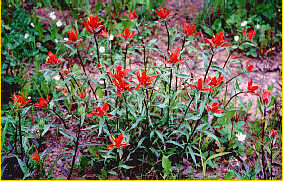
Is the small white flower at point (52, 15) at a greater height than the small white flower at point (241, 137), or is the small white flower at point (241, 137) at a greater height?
the small white flower at point (52, 15)

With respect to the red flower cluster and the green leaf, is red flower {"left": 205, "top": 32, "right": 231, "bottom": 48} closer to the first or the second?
the red flower cluster

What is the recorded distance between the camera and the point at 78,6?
396 centimetres

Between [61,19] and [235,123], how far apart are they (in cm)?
257

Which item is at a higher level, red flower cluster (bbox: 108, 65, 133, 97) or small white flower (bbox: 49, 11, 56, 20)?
small white flower (bbox: 49, 11, 56, 20)

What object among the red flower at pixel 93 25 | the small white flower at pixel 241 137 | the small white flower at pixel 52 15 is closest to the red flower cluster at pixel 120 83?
the red flower at pixel 93 25

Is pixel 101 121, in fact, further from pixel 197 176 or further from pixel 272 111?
pixel 272 111

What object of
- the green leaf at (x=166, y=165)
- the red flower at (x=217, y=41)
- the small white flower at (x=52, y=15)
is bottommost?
the green leaf at (x=166, y=165)

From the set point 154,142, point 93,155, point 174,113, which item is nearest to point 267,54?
point 174,113

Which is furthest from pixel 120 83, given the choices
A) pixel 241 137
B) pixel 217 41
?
pixel 241 137

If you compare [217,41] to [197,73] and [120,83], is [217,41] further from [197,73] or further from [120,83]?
[197,73]

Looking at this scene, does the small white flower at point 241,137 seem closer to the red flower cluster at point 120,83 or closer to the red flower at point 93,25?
the red flower cluster at point 120,83

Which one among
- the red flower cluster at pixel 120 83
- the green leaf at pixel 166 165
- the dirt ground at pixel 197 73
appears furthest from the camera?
the dirt ground at pixel 197 73

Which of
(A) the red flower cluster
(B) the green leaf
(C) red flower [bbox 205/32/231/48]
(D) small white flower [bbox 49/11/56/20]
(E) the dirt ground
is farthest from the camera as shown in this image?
(D) small white flower [bbox 49/11/56/20]

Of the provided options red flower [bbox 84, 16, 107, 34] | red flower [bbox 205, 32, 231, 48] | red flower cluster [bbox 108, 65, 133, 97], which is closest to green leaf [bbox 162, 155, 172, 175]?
red flower cluster [bbox 108, 65, 133, 97]
